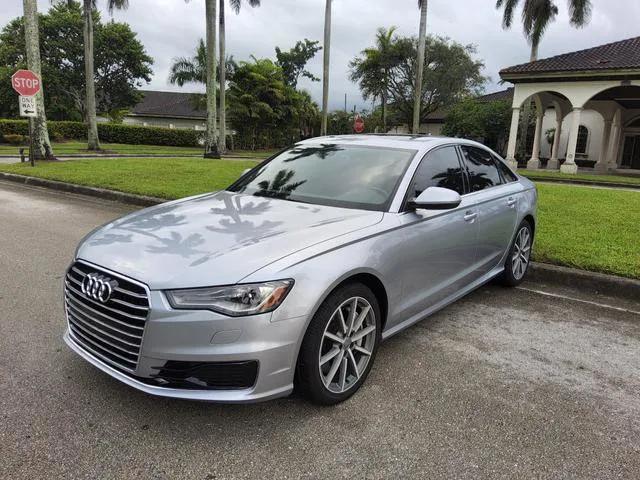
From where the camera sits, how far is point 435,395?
124 inches

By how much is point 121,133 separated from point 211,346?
40.2m

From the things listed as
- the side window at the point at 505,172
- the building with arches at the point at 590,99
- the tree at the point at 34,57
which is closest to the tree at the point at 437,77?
the building with arches at the point at 590,99

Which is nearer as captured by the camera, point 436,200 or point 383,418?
point 383,418

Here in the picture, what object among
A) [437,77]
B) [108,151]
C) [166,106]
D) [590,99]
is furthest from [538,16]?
[166,106]

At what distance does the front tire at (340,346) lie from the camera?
2756 mm

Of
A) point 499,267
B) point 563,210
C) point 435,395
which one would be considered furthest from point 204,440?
point 563,210

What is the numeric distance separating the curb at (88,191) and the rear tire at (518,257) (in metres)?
6.37

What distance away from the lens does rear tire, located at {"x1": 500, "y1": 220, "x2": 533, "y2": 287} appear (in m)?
5.21

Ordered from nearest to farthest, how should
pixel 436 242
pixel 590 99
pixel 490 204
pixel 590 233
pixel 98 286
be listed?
pixel 98 286 → pixel 436 242 → pixel 490 204 → pixel 590 233 → pixel 590 99

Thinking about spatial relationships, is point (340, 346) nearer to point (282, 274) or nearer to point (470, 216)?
point (282, 274)

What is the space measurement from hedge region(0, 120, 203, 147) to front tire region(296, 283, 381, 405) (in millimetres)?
36271

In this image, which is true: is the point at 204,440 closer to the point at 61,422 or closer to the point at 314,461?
the point at 314,461

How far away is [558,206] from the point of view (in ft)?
31.5

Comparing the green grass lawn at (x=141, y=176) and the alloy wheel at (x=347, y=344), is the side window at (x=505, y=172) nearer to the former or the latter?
the alloy wheel at (x=347, y=344)
